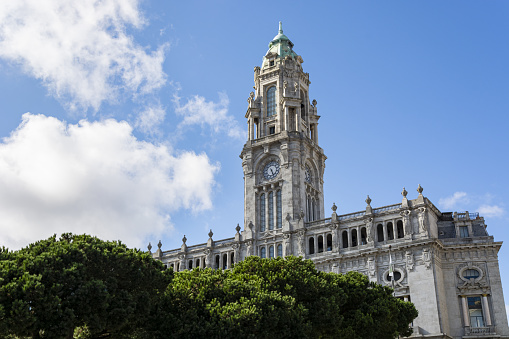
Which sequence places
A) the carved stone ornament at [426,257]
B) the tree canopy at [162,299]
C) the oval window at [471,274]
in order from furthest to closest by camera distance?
the oval window at [471,274] → the carved stone ornament at [426,257] → the tree canopy at [162,299]

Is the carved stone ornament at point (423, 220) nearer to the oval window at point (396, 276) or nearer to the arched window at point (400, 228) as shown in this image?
the arched window at point (400, 228)

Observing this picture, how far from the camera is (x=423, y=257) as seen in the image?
68.0 meters

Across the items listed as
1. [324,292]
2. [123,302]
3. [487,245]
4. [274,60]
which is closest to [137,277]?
[123,302]

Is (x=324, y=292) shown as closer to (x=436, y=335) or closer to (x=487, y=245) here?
(x=436, y=335)

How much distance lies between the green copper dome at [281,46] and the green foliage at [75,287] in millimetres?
61502

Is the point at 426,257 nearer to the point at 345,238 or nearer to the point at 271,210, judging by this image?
the point at 345,238

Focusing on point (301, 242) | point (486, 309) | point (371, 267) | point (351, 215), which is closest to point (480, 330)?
point (486, 309)

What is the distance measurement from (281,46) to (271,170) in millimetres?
23681

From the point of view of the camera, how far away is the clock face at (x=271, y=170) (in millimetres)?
85675

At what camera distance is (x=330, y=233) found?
76.4 m

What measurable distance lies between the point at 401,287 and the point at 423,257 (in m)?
4.45

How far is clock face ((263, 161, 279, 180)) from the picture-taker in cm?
8568

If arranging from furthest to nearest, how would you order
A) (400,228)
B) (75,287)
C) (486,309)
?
1. (400,228)
2. (486,309)
3. (75,287)

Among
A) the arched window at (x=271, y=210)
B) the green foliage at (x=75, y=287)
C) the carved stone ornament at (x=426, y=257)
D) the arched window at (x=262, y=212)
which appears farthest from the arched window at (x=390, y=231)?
the green foliage at (x=75, y=287)
